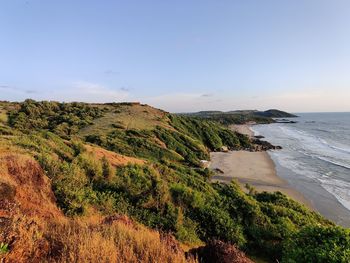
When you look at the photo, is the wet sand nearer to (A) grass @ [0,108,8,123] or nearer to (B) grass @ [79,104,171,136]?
(B) grass @ [79,104,171,136]

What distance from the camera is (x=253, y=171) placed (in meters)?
32.3

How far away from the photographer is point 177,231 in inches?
394

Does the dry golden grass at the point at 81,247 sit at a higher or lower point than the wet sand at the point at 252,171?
higher

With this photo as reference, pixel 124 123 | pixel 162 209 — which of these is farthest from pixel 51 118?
pixel 162 209

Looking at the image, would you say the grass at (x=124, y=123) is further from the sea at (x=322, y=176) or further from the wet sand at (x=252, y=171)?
the sea at (x=322, y=176)

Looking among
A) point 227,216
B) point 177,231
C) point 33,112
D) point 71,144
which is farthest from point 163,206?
point 33,112

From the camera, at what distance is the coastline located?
25.4 m

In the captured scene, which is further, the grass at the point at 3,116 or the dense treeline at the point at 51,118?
the grass at the point at 3,116

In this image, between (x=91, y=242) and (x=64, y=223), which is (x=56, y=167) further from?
(x=91, y=242)

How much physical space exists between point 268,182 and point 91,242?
25843 mm

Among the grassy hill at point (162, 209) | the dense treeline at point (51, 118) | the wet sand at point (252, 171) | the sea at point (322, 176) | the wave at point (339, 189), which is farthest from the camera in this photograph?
the dense treeline at point (51, 118)

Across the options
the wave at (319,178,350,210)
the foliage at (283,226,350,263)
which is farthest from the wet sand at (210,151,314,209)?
the foliage at (283,226,350,263)

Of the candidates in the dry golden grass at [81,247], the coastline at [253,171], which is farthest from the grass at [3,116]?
the dry golden grass at [81,247]

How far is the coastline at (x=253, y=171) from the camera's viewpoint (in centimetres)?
2539
